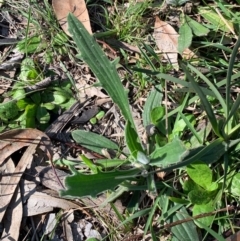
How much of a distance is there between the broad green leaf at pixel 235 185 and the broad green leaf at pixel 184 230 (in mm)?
190

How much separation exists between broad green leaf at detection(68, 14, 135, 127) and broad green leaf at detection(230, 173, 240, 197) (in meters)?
0.42

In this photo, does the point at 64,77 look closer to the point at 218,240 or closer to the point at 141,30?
the point at 141,30

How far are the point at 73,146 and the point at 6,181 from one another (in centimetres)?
30

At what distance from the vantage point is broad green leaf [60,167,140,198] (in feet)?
5.94

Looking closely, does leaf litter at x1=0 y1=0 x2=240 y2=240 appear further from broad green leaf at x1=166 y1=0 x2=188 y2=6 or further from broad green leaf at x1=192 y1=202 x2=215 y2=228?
broad green leaf at x1=192 y1=202 x2=215 y2=228

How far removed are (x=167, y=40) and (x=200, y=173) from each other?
61 centimetres

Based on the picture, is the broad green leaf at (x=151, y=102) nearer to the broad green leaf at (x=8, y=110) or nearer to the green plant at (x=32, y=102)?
the green plant at (x=32, y=102)

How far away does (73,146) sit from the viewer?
215 cm

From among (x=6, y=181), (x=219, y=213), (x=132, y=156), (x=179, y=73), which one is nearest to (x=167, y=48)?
(x=179, y=73)

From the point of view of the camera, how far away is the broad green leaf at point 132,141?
1.95 m

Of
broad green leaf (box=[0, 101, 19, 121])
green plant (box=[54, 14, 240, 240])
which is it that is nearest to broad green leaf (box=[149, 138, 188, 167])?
green plant (box=[54, 14, 240, 240])

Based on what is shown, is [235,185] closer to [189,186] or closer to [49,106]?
[189,186]

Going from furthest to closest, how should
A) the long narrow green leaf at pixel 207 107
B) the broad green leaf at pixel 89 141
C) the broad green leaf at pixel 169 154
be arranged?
1. the broad green leaf at pixel 89 141
2. the broad green leaf at pixel 169 154
3. the long narrow green leaf at pixel 207 107

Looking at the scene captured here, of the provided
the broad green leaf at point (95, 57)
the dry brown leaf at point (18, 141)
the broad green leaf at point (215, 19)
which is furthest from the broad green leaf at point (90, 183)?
the broad green leaf at point (215, 19)
